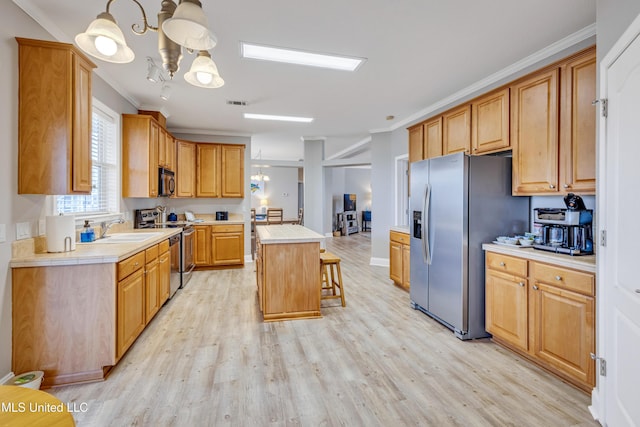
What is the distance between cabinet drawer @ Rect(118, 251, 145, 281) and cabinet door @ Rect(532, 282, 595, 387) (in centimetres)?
312

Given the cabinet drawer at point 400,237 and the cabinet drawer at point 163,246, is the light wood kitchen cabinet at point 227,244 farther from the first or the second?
the cabinet drawer at point 400,237

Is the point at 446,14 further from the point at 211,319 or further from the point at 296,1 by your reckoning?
the point at 211,319

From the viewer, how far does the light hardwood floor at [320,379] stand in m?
1.87

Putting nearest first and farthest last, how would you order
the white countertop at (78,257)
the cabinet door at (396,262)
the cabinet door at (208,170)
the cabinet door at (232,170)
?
the white countertop at (78,257) → the cabinet door at (396,262) → the cabinet door at (208,170) → the cabinet door at (232,170)

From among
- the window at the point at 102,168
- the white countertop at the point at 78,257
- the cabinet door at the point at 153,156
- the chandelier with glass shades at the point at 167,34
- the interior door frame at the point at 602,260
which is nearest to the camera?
the chandelier with glass shades at the point at 167,34

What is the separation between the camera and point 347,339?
2.90m

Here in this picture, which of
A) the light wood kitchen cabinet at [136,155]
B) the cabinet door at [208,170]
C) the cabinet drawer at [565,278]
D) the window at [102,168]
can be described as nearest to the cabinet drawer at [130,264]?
the window at [102,168]

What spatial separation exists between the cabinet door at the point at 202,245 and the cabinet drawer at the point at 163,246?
194cm

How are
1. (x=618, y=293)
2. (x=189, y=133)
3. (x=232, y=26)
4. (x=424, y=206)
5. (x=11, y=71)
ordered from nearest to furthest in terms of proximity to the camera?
(x=618, y=293) → (x=11, y=71) → (x=232, y=26) → (x=424, y=206) → (x=189, y=133)

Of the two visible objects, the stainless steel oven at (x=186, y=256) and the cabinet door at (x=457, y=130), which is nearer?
the cabinet door at (x=457, y=130)

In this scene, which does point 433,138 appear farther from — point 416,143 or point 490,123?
point 490,123

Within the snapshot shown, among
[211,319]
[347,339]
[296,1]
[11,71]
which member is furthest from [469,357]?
[11,71]

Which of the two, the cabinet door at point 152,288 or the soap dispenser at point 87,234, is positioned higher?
the soap dispenser at point 87,234

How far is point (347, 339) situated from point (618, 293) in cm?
197
